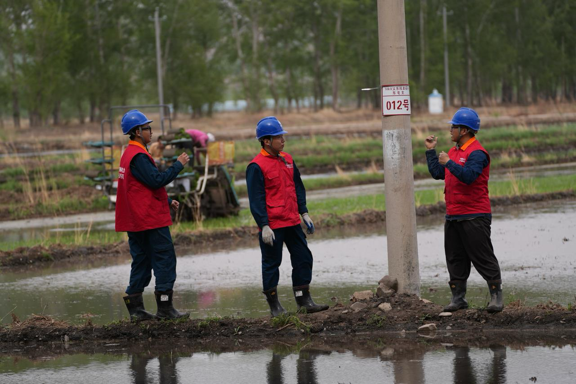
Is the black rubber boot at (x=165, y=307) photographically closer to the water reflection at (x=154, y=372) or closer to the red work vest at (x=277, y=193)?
the water reflection at (x=154, y=372)

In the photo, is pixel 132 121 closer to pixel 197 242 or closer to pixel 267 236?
pixel 267 236

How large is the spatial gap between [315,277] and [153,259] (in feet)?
10.7

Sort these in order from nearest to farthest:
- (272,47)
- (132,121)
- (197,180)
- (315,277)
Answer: (132,121) < (315,277) < (197,180) < (272,47)

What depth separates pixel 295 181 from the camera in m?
9.01

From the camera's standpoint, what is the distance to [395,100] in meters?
8.94

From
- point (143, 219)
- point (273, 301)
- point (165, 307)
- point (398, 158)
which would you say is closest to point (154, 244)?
point (143, 219)

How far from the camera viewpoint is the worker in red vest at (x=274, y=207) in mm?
8602

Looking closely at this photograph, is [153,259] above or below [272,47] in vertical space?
below

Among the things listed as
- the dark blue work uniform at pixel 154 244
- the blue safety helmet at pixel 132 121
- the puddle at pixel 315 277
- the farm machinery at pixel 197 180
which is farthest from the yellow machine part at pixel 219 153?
the dark blue work uniform at pixel 154 244

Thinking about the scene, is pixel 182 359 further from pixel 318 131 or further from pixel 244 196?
pixel 318 131

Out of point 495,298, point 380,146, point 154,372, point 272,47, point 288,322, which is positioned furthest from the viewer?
point 272,47

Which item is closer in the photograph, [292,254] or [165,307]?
[165,307]

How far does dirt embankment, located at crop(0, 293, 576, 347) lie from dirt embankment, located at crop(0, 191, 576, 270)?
540 centimetres

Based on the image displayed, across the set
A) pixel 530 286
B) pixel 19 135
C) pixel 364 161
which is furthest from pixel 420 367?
pixel 19 135
